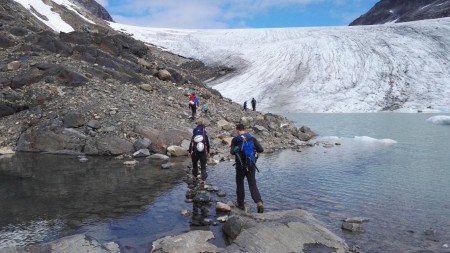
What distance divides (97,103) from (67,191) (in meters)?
8.64

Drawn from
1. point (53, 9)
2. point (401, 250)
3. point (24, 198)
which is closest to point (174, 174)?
point (24, 198)

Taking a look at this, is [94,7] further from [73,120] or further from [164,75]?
[73,120]

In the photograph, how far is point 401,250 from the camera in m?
5.87

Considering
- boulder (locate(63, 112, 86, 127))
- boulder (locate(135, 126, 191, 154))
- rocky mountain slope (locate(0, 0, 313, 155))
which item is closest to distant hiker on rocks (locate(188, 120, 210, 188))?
rocky mountain slope (locate(0, 0, 313, 155))

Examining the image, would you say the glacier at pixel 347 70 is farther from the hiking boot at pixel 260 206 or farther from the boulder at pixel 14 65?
the hiking boot at pixel 260 206

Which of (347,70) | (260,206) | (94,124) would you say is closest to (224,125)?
(94,124)

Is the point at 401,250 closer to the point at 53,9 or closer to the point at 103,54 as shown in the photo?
the point at 103,54

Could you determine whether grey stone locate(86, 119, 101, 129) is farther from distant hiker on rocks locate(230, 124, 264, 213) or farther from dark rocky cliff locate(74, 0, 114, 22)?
dark rocky cliff locate(74, 0, 114, 22)

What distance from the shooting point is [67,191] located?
938 cm

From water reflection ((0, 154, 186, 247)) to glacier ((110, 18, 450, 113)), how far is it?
3736 cm

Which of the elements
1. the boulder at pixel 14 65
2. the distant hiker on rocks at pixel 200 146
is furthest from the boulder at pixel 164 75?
the distant hiker on rocks at pixel 200 146

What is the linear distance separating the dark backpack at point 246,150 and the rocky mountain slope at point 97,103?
738cm

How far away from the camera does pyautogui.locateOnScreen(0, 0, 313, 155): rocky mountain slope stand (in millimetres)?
15570

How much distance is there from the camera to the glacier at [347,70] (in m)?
48.2
